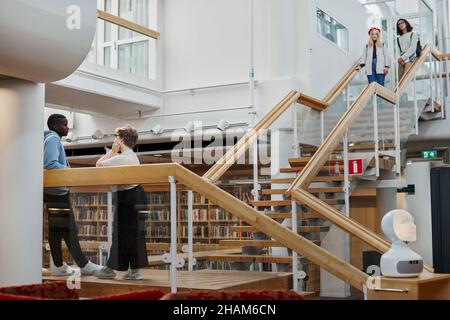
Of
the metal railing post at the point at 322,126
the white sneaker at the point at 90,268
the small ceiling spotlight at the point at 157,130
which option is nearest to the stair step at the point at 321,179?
the metal railing post at the point at 322,126

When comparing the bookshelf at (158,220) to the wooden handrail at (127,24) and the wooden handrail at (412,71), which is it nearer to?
the wooden handrail at (412,71)

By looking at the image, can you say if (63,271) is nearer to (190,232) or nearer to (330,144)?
(190,232)

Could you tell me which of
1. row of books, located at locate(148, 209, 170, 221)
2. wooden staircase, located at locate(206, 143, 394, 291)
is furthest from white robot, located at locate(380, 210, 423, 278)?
row of books, located at locate(148, 209, 170, 221)

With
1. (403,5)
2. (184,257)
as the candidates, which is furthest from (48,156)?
(403,5)

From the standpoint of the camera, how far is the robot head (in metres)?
4.03

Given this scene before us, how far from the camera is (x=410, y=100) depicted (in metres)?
9.84

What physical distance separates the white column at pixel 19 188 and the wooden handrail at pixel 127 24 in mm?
5373

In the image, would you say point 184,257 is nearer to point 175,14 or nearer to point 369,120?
point 369,120

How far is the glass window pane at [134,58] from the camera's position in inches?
437

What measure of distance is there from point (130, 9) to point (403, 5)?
209 inches

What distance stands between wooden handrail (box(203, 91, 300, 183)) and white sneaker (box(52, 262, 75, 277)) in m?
1.89

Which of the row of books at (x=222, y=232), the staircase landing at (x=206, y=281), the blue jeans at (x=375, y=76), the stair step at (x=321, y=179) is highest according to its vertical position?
the blue jeans at (x=375, y=76)

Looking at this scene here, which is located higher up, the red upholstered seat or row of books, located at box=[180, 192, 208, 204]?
row of books, located at box=[180, 192, 208, 204]

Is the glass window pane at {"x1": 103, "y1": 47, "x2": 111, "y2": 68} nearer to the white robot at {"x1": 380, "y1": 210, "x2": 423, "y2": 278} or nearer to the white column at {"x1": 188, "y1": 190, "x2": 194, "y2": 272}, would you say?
the white column at {"x1": 188, "y1": 190, "x2": 194, "y2": 272}
